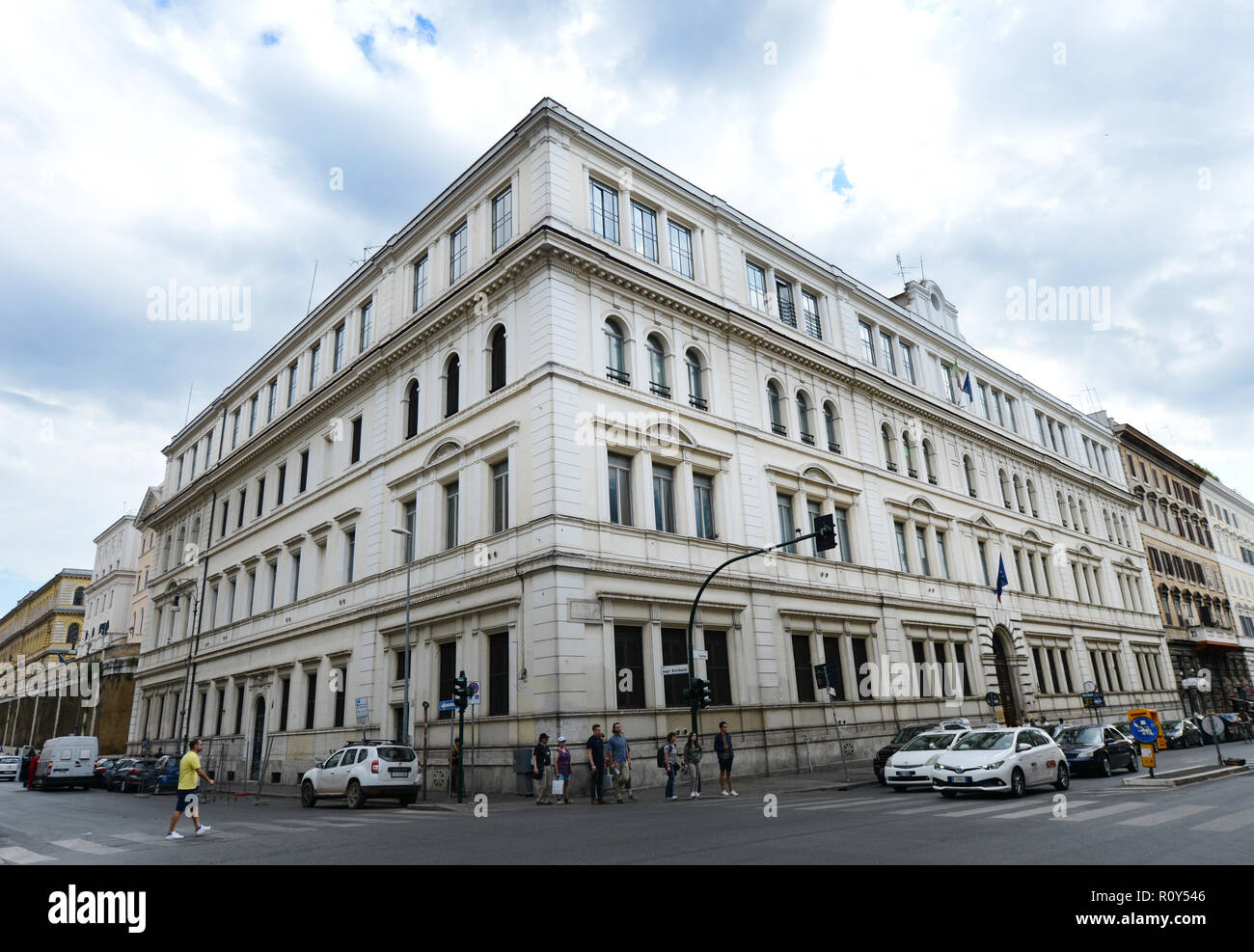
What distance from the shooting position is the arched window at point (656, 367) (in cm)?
2589

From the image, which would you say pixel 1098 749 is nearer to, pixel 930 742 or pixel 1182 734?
pixel 930 742

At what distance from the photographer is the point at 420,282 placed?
30938 millimetres

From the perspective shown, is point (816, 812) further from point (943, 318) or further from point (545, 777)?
point (943, 318)

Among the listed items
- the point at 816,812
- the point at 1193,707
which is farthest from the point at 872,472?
the point at 1193,707

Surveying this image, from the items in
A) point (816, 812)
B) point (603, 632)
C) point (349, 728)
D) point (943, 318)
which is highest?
point (943, 318)

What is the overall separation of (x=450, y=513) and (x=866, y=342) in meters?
20.7

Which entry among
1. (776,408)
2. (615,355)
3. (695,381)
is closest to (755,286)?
(776,408)

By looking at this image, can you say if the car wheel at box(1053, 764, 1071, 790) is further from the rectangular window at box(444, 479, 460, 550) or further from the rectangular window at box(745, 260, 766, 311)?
the rectangular window at box(745, 260, 766, 311)

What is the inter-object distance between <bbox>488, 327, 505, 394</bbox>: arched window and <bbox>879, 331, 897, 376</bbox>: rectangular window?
19.4 meters

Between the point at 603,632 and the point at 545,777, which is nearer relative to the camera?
the point at 545,777

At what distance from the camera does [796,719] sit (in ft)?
84.2

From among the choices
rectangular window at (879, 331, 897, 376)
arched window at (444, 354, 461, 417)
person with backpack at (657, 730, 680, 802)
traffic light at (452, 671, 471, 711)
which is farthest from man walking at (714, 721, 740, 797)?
rectangular window at (879, 331, 897, 376)
